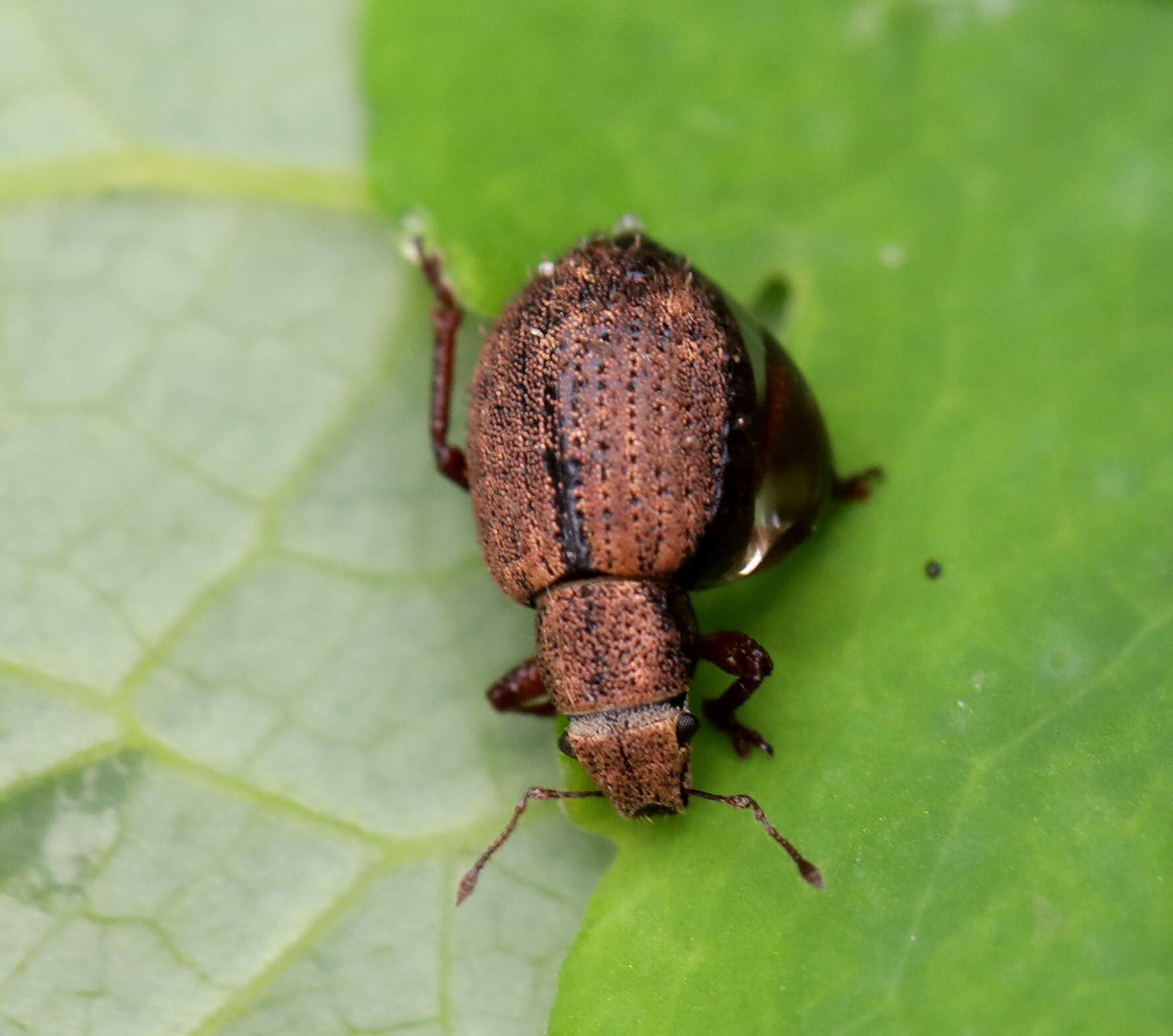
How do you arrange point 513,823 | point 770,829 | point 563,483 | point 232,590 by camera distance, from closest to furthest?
point 770,829, point 563,483, point 513,823, point 232,590

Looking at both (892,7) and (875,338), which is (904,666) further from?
(892,7)

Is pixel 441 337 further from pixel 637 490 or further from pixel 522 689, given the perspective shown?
pixel 522 689

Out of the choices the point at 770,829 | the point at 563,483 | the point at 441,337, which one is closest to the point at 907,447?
the point at 563,483

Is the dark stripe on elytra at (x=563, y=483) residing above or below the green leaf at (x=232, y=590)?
above

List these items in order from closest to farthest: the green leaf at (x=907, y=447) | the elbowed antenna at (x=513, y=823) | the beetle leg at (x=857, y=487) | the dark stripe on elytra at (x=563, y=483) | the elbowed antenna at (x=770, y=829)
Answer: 1. the green leaf at (x=907, y=447)
2. the elbowed antenna at (x=770, y=829)
3. the dark stripe on elytra at (x=563, y=483)
4. the elbowed antenna at (x=513, y=823)
5. the beetle leg at (x=857, y=487)

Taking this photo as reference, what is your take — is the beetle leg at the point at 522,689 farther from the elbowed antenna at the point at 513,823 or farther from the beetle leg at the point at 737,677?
the beetle leg at the point at 737,677

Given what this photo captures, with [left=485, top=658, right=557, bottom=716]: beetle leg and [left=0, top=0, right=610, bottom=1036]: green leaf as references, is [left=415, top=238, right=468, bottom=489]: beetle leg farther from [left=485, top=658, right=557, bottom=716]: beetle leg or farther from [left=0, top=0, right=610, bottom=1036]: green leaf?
[left=485, top=658, right=557, bottom=716]: beetle leg

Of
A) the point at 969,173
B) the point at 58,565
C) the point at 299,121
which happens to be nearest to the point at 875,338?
the point at 969,173

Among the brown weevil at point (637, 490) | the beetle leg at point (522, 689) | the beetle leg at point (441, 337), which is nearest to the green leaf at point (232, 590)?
the beetle leg at point (522, 689)
